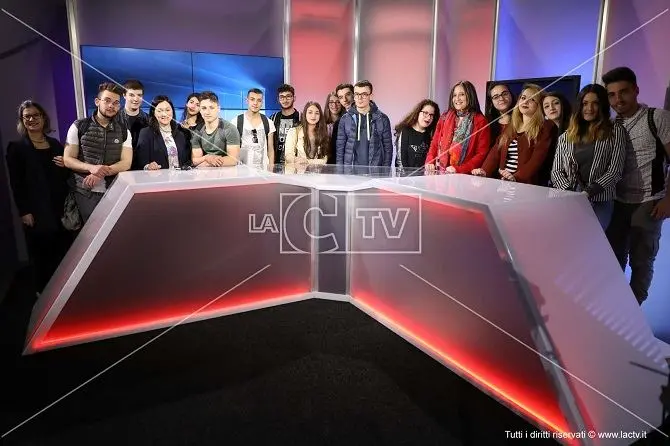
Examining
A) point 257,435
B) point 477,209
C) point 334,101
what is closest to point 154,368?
point 257,435

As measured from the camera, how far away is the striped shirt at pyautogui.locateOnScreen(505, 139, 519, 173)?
10.3 ft

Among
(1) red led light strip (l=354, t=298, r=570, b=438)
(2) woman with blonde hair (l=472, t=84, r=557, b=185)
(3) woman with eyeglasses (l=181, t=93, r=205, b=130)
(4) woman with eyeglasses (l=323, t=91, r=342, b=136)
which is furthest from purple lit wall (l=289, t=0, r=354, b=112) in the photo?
(1) red led light strip (l=354, t=298, r=570, b=438)

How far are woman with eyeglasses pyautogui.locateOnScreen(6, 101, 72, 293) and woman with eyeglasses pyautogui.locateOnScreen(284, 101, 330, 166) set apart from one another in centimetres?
169

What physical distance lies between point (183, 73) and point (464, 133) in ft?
11.4

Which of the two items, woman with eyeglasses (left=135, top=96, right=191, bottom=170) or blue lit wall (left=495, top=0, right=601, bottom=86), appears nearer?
woman with eyeglasses (left=135, top=96, right=191, bottom=170)

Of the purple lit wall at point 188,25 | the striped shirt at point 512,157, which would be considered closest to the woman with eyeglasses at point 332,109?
the striped shirt at point 512,157

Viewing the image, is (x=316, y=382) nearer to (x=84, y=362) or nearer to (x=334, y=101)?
(x=84, y=362)

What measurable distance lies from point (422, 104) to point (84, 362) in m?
2.99

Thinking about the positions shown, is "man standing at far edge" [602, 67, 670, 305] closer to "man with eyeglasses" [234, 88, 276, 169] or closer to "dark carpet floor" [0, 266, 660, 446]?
"dark carpet floor" [0, 266, 660, 446]

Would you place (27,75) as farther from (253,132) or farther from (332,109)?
(332,109)

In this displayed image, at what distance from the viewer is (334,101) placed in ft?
14.0

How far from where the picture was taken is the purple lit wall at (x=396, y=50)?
233 inches

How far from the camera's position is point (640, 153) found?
2.65 meters

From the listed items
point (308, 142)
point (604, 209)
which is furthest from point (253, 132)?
point (604, 209)
